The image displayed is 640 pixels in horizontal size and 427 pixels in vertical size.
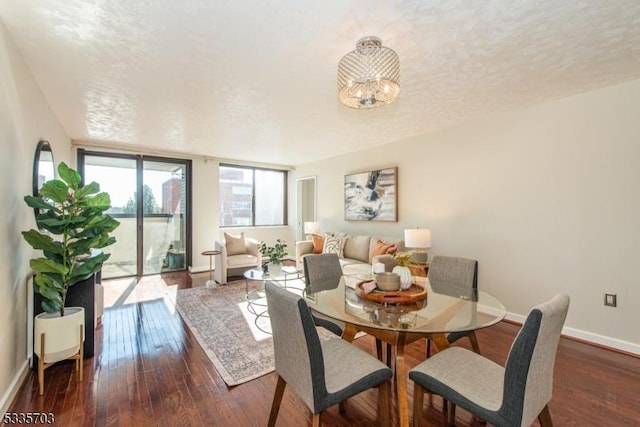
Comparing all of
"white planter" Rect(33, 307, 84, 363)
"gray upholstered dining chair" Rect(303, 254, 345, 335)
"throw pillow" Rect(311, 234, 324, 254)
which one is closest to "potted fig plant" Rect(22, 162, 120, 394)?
"white planter" Rect(33, 307, 84, 363)

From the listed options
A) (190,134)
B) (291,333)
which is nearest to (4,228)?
(291,333)

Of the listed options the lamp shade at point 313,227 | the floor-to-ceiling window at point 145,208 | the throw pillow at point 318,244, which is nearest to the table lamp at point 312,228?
the lamp shade at point 313,227

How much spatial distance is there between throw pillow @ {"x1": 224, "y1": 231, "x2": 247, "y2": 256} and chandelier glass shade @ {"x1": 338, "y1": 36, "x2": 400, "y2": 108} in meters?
3.97

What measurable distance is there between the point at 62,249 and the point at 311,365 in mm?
2119

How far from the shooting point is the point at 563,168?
2949 millimetres

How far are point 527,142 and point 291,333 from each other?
338cm

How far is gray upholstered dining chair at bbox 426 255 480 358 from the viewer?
2.21 meters

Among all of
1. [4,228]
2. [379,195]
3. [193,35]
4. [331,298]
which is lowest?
[331,298]

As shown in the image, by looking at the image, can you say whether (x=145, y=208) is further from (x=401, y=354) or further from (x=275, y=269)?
(x=401, y=354)

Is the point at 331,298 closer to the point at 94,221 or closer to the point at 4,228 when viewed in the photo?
the point at 94,221

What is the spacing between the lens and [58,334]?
82.0 inches

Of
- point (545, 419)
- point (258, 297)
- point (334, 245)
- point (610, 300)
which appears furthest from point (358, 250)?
point (545, 419)

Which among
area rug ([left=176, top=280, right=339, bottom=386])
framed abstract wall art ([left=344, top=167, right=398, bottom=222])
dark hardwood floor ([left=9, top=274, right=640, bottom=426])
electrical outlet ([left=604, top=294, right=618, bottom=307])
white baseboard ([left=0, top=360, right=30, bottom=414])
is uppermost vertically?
framed abstract wall art ([left=344, top=167, right=398, bottom=222])

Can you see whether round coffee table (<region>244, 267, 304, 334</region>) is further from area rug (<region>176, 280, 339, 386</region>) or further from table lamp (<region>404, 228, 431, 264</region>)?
table lamp (<region>404, 228, 431, 264</region>)
